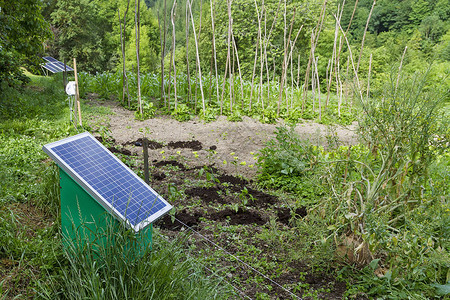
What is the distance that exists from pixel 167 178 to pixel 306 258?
2.05 metres

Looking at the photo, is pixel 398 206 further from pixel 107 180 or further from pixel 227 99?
pixel 227 99

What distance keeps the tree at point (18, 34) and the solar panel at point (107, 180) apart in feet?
13.8

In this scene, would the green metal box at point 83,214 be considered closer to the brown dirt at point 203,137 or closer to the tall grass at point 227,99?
the brown dirt at point 203,137

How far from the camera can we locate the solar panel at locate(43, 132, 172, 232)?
1908 mm

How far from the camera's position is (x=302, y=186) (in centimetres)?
391

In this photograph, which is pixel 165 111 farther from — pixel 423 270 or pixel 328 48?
pixel 328 48

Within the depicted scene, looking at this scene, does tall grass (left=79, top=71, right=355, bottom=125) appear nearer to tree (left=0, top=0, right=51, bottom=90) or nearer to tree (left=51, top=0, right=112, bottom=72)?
tree (left=0, top=0, right=51, bottom=90)

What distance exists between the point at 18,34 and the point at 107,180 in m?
5.93

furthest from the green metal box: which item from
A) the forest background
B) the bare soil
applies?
the bare soil

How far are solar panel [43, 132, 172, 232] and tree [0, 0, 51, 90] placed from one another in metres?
4.20

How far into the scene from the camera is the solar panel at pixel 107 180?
191 cm

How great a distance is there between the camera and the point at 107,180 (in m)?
2.06

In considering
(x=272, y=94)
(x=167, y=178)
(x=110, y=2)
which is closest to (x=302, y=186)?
(x=167, y=178)

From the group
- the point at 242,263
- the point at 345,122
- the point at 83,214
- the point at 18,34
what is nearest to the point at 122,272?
the point at 83,214
